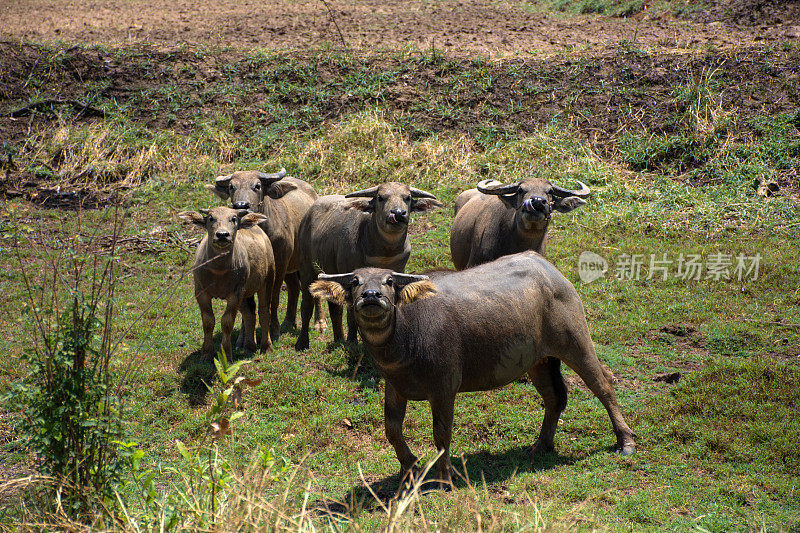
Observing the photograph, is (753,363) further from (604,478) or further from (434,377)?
(434,377)

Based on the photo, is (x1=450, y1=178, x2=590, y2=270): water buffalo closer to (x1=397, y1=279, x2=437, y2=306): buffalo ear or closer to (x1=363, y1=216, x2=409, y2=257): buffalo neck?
(x1=363, y1=216, x2=409, y2=257): buffalo neck

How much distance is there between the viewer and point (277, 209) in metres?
11.0

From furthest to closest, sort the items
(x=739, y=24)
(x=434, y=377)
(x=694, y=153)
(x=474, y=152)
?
1. (x=739, y=24)
2. (x=474, y=152)
3. (x=694, y=153)
4. (x=434, y=377)

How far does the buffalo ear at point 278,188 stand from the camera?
1091 centimetres

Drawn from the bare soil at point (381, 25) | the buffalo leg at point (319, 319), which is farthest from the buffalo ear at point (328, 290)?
the bare soil at point (381, 25)

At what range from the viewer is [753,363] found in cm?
844

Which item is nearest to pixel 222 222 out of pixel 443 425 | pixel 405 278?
pixel 405 278

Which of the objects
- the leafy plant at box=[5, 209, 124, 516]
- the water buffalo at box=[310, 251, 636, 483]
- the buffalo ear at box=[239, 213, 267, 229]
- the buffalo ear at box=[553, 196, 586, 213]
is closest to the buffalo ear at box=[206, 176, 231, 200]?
the buffalo ear at box=[239, 213, 267, 229]

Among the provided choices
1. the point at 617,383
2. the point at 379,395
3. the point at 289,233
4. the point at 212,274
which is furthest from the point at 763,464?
the point at 289,233

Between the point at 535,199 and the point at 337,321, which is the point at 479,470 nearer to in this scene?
the point at 535,199

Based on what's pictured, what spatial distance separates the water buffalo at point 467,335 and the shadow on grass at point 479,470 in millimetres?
174

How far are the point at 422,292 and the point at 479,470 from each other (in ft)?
6.07

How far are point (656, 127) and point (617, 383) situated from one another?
9.08m

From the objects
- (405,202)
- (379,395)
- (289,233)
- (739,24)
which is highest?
(739,24)
